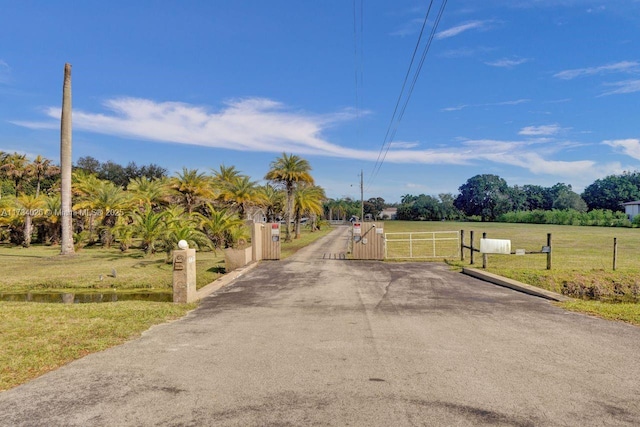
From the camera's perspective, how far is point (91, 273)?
15172 mm

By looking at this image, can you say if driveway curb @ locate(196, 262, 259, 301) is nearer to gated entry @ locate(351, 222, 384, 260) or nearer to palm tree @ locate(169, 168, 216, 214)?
gated entry @ locate(351, 222, 384, 260)

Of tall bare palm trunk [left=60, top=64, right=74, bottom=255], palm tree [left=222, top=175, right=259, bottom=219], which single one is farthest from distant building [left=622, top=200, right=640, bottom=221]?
tall bare palm trunk [left=60, top=64, right=74, bottom=255]

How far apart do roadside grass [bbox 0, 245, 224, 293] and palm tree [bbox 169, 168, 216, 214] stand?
10.2m

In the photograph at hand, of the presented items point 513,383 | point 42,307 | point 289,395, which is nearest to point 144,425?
point 289,395

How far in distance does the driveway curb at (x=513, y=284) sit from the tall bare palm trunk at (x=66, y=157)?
18972 millimetres

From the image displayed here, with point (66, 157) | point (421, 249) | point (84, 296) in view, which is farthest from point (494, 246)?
point (66, 157)

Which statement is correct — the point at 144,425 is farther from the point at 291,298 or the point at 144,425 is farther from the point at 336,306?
the point at 291,298

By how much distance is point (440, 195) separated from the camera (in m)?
161

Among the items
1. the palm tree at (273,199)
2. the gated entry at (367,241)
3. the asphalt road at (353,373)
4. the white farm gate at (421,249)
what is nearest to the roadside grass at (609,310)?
the asphalt road at (353,373)

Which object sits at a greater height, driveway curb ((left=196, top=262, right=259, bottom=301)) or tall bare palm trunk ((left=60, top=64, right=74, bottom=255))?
tall bare palm trunk ((left=60, top=64, right=74, bottom=255))

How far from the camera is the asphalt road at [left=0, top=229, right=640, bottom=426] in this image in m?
3.97

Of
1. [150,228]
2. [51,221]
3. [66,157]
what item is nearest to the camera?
[150,228]

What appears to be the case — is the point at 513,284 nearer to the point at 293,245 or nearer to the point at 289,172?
the point at 293,245

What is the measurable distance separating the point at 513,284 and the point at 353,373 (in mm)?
8766
